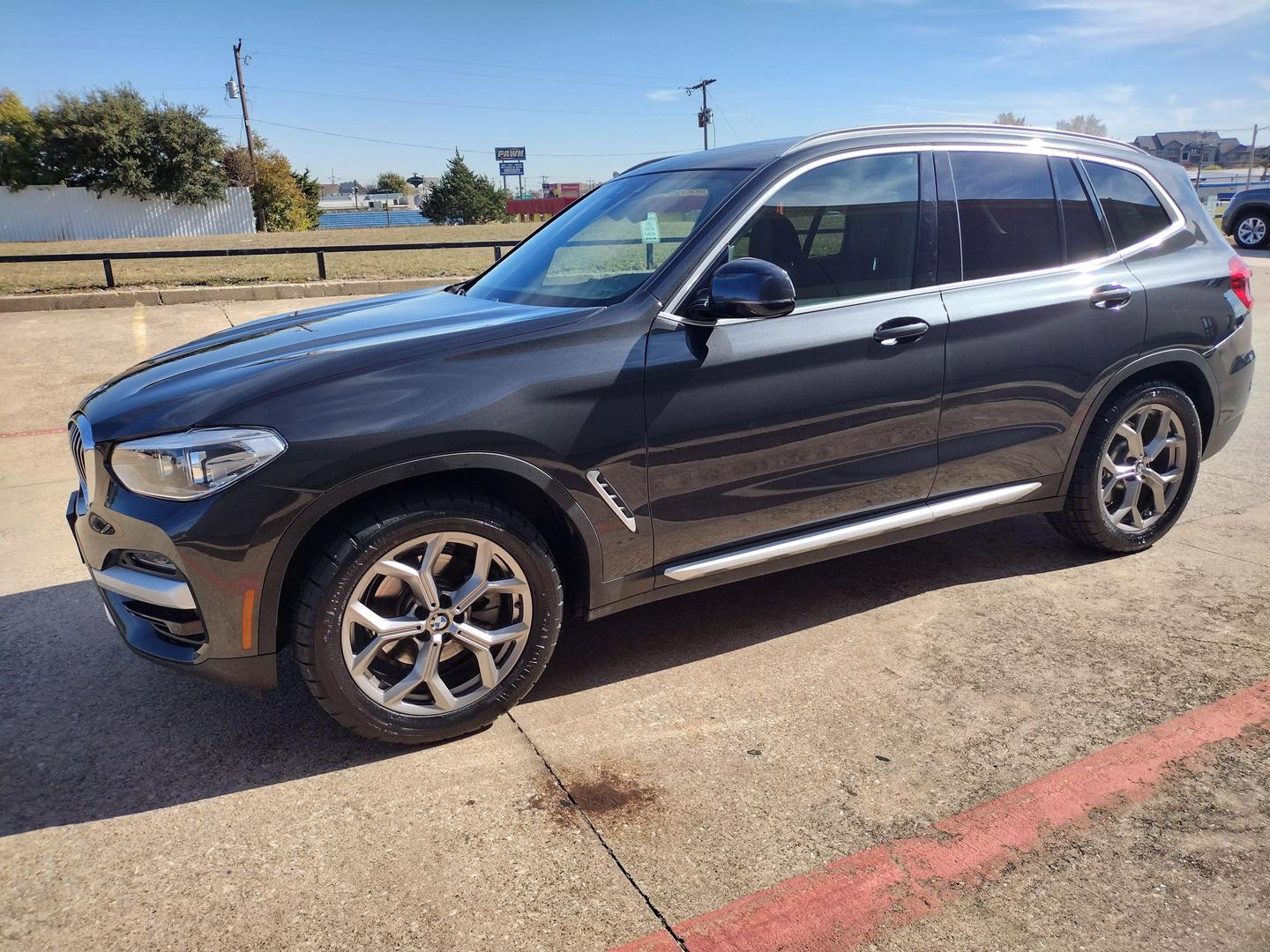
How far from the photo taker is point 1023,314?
3822 millimetres

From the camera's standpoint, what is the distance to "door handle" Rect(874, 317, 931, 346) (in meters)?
3.51

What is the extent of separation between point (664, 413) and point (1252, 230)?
24142 mm

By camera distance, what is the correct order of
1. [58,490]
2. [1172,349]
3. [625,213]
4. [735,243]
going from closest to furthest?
[735,243] → [625,213] → [1172,349] → [58,490]

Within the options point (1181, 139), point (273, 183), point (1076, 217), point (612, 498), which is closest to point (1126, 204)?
point (1076, 217)

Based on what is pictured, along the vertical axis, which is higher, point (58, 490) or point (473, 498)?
point (473, 498)

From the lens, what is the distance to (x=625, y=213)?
3.92m

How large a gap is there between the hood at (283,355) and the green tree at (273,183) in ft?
175

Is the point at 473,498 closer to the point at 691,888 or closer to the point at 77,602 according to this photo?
the point at 691,888

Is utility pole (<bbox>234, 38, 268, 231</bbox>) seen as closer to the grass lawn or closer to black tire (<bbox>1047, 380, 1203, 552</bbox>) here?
the grass lawn

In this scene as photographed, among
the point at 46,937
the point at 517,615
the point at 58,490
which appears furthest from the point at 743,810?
the point at 58,490

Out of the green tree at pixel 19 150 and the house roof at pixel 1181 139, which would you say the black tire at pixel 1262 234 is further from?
the house roof at pixel 1181 139

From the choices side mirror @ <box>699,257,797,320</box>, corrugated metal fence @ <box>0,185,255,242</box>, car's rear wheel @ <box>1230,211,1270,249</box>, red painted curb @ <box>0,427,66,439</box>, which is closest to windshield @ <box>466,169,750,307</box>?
side mirror @ <box>699,257,797,320</box>

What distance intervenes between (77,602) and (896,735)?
3.52 m

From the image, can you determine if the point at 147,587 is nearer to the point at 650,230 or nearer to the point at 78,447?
the point at 78,447
